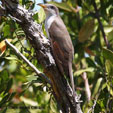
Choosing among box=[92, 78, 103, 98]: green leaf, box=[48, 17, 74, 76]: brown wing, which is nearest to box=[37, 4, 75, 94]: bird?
box=[48, 17, 74, 76]: brown wing

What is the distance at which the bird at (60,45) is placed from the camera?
10.6 feet

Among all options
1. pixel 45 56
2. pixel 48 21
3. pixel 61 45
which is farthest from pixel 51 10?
pixel 45 56

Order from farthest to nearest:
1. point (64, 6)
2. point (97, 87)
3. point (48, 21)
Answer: point (64, 6) < point (97, 87) < point (48, 21)

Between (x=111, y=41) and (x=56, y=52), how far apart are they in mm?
1394

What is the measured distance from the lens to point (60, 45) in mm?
3619

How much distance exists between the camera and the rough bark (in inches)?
111

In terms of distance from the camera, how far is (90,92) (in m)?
4.33

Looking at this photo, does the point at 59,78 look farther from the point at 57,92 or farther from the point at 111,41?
the point at 111,41

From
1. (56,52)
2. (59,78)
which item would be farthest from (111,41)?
(59,78)

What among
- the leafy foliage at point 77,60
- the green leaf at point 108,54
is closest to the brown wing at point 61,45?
the leafy foliage at point 77,60

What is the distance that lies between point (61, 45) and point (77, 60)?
1.07m

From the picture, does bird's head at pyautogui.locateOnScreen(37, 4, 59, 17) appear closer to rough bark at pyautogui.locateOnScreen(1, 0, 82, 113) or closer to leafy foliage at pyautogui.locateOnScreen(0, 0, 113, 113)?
leafy foliage at pyautogui.locateOnScreen(0, 0, 113, 113)

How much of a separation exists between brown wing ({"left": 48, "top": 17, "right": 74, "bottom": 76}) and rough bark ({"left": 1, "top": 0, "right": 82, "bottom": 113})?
265 millimetres

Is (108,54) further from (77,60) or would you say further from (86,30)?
(77,60)
